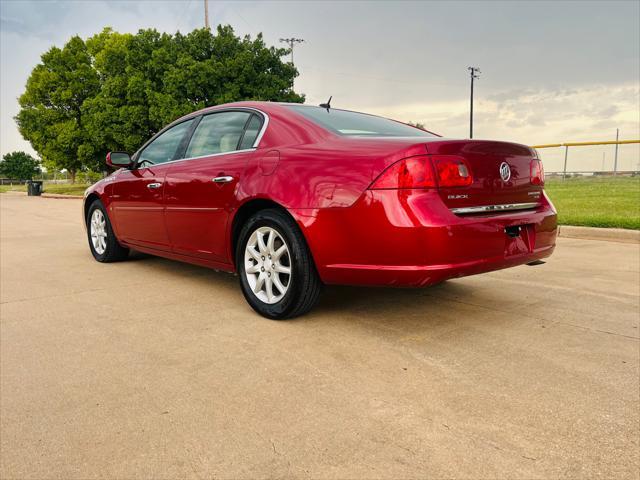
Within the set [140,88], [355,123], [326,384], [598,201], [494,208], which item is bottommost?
[326,384]

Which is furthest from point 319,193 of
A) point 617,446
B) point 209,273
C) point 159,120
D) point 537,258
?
point 159,120

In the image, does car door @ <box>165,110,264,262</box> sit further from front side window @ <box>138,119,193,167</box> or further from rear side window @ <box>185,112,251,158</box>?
front side window @ <box>138,119,193,167</box>

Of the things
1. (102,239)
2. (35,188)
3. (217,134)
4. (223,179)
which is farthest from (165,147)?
(35,188)

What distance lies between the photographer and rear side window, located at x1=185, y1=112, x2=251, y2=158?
4051 mm

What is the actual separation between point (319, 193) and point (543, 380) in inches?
62.3

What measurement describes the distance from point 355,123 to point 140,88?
30427 millimetres

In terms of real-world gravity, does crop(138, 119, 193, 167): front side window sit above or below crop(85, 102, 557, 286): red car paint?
above

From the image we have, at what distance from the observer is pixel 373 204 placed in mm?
2920

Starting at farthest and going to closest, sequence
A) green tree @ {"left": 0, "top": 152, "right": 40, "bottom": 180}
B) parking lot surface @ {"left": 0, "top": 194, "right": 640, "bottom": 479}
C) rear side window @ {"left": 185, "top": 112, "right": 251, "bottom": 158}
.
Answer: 1. green tree @ {"left": 0, "top": 152, "right": 40, "bottom": 180}
2. rear side window @ {"left": 185, "top": 112, "right": 251, "bottom": 158}
3. parking lot surface @ {"left": 0, "top": 194, "right": 640, "bottom": 479}

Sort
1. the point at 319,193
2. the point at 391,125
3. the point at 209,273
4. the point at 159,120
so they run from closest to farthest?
the point at 319,193
the point at 391,125
the point at 209,273
the point at 159,120

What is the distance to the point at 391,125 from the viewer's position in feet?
13.6

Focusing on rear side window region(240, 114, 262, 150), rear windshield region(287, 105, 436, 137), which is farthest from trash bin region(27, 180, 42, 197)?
rear windshield region(287, 105, 436, 137)

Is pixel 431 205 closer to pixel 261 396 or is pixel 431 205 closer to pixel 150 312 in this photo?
pixel 261 396

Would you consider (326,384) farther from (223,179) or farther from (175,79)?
(175,79)
